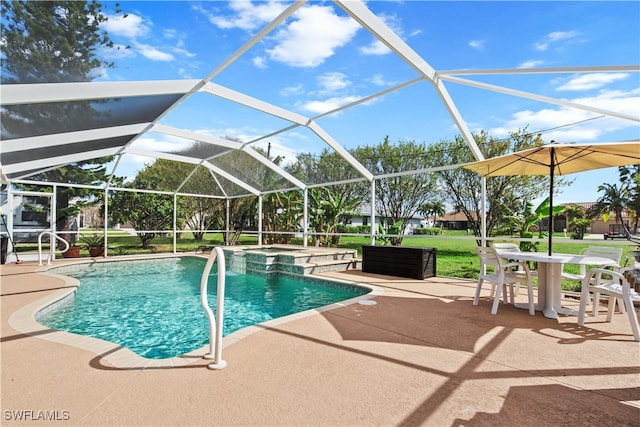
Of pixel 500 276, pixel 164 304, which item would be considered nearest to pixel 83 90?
pixel 164 304

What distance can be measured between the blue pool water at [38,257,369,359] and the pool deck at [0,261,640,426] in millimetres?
1102

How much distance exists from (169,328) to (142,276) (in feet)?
19.2

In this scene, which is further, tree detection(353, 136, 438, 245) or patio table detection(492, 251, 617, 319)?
tree detection(353, 136, 438, 245)

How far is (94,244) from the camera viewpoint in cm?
1375

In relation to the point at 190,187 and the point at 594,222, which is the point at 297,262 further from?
the point at 594,222

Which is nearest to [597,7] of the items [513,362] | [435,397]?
[513,362]

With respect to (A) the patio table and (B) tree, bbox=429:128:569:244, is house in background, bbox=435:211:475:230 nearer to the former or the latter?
(B) tree, bbox=429:128:569:244

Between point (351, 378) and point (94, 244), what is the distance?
14802 millimetres

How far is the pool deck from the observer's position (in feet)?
7.66

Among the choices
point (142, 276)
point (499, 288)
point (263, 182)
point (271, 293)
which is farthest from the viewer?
point (263, 182)

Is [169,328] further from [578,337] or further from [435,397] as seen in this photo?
[578,337]

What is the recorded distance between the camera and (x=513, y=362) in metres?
3.29

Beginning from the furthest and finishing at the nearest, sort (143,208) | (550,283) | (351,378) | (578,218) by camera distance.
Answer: (578,218)
(143,208)
(550,283)
(351,378)

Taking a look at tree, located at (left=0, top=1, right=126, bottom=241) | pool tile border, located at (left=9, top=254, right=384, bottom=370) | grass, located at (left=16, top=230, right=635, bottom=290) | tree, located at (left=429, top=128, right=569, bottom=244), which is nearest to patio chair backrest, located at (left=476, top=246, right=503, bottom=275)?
grass, located at (left=16, top=230, right=635, bottom=290)
